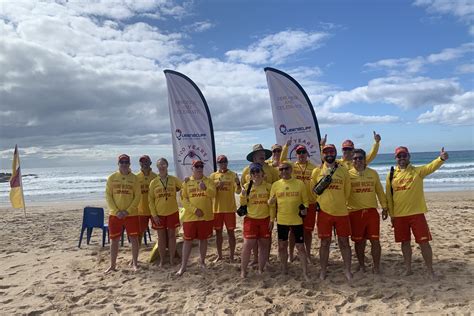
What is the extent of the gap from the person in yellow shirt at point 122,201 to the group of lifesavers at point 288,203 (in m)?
0.01

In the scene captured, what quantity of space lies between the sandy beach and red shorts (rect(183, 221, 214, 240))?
54 cm

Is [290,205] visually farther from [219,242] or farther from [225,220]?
[219,242]

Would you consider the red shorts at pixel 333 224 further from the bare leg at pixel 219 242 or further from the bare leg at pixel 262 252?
the bare leg at pixel 219 242

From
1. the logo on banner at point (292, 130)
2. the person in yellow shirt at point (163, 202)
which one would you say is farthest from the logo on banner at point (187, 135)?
the logo on banner at point (292, 130)

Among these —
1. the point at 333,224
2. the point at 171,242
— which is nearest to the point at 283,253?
the point at 333,224

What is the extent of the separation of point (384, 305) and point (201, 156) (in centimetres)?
398

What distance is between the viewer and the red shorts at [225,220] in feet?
19.1

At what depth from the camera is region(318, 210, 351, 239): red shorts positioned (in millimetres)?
4910

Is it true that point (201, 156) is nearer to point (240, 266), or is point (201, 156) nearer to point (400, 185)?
point (240, 266)

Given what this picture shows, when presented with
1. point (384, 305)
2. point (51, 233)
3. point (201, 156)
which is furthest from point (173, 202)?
point (51, 233)

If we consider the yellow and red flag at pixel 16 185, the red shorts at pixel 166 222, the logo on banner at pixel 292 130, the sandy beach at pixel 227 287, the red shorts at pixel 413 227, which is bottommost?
the sandy beach at pixel 227 287

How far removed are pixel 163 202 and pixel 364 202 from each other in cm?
292

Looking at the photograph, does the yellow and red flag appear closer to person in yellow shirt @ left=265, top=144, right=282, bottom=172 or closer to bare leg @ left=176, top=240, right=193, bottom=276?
bare leg @ left=176, top=240, right=193, bottom=276

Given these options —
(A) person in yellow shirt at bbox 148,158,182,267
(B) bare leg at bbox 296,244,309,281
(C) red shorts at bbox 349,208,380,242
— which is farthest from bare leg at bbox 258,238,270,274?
(A) person in yellow shirt at bbox 148,158,182,267
